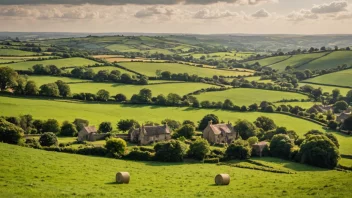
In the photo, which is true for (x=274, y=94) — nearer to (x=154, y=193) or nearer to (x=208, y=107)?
(x=208, y=107)

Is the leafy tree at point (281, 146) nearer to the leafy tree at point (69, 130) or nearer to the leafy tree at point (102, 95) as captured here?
the leafy tree at point (69, 130)

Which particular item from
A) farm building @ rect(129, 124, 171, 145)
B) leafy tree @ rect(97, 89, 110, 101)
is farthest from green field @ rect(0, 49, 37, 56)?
farm building @ rect(129, 124, 171, 145)

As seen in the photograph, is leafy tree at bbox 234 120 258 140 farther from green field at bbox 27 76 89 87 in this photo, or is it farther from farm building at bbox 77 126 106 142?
green field at bbox 27 76 89 87

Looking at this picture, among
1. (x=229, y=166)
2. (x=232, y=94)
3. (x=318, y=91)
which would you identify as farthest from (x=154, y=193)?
(x=318, y=91)

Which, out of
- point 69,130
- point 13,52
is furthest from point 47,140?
point 13,52

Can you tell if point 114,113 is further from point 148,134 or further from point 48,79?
point 48,79

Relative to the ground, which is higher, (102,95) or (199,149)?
(102,95)

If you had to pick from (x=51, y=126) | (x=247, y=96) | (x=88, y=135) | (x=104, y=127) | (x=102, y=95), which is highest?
(x=102, y=95)
